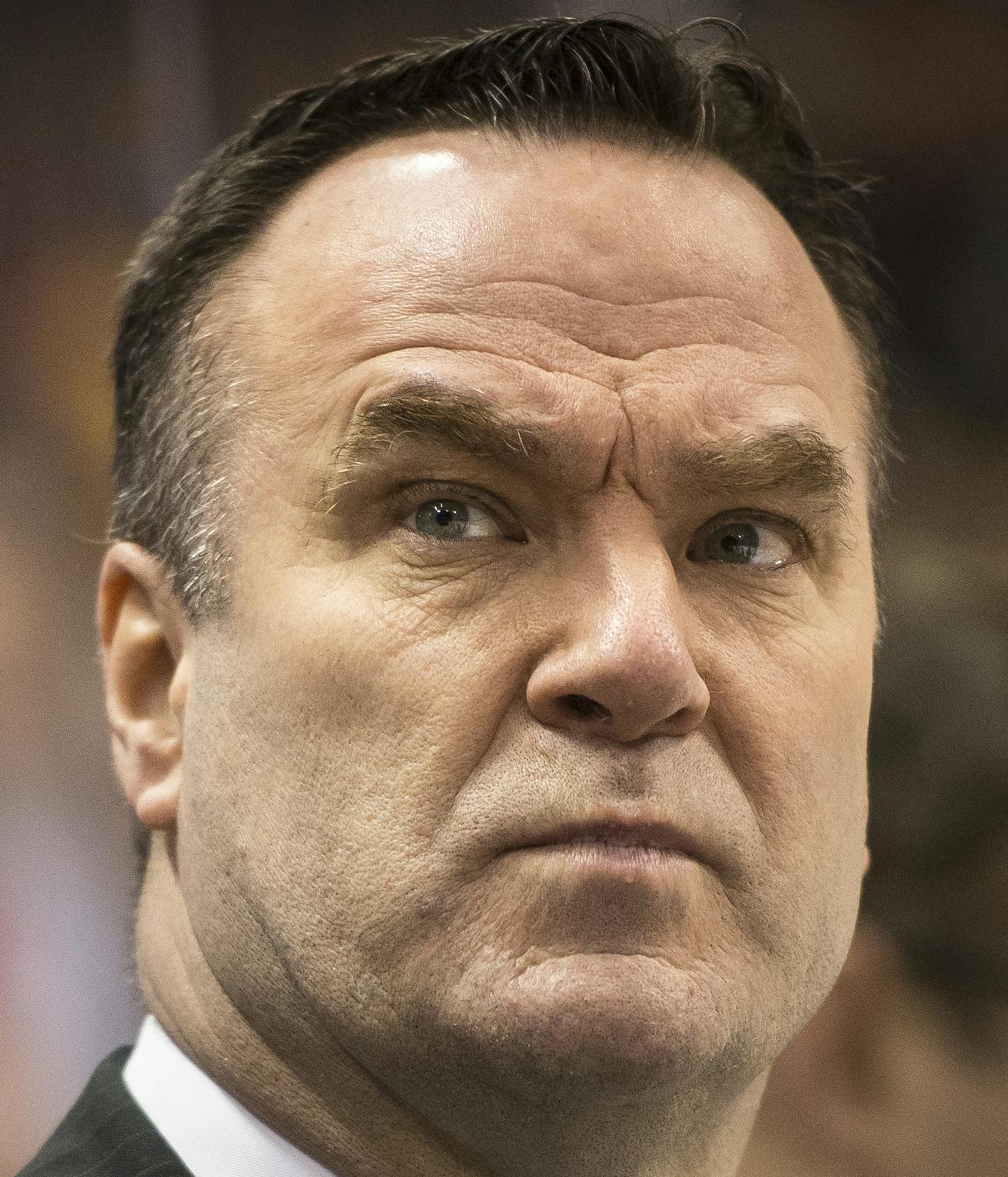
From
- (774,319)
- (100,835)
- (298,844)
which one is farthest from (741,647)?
(100,835)

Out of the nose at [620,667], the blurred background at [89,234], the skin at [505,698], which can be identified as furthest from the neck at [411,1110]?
the blurred background at [89,234]

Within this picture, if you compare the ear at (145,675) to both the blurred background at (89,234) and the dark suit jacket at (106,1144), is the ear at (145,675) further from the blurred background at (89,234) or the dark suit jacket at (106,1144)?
the blurred background at (89,234)

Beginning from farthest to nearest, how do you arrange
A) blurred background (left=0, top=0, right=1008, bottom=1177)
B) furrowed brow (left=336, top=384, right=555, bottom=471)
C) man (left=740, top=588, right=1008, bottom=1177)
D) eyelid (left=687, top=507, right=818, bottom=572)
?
man (left=740, top=588, right=1008, bottom=1177), blurred background (left=0, top=0, right=1008, bottom=1177), eyelid (left=687, top=507, right=818, bottom=572), furrowed brow (left=336, top=384, right=555, bottom=471)

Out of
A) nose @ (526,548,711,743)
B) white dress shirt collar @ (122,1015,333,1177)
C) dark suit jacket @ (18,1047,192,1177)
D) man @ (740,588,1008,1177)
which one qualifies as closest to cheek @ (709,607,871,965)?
nose @ (526,548,711,743)

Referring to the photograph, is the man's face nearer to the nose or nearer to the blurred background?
the nose

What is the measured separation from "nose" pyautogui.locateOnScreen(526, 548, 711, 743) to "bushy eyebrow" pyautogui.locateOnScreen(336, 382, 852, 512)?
6.4 inches

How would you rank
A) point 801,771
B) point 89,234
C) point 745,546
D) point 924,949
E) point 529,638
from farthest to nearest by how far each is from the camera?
point 924,949, point 89,234, point 745,546, point 801,771, point 529,638

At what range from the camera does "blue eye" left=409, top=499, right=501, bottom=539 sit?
5.27 ft

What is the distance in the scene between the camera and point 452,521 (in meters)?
1.61

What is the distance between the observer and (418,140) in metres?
1.81

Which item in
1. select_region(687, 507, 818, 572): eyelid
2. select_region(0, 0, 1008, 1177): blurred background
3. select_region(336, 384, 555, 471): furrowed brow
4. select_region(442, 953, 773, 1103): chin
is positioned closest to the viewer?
select_region(442, 953, 773, 1103): chin

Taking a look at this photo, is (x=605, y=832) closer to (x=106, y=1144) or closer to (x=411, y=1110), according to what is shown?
(x=411, y=1110)

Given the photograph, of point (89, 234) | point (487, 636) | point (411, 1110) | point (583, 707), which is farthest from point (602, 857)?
point (89, 234)

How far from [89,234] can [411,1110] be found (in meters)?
1.74
